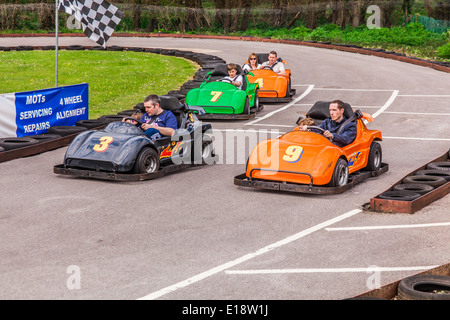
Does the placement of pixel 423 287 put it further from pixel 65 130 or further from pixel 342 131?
pixel 65 130

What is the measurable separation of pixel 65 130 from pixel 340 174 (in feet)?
19.2

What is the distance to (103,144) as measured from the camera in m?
9.71

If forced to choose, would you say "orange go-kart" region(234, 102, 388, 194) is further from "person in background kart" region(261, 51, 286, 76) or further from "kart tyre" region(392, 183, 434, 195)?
"person in background kart" region(261, 51, 286, 76)

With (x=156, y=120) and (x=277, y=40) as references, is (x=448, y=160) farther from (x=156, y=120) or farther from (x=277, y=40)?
(x=277, y=40)

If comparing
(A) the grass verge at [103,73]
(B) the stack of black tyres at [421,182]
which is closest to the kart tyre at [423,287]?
(B) the stack of black tyres at [421,182]

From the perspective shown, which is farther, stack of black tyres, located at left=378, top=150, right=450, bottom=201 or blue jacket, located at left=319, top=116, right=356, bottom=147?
blue jacket, located at left=319, top=116, right=356, bottom=147

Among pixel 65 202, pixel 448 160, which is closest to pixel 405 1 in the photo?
pixel 448 160

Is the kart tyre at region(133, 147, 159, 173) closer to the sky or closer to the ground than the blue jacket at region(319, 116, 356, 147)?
closer to the ground

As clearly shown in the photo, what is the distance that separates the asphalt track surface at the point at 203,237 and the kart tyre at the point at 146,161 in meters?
0.23

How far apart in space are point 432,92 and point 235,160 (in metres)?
9.95

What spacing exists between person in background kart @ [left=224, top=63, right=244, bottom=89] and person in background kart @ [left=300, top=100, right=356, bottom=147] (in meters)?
5.64

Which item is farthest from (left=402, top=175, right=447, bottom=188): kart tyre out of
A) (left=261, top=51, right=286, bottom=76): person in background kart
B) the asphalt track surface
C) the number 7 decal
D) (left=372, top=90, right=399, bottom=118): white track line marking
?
(left=261, top=51, right=286, bottom=76): person in background kart

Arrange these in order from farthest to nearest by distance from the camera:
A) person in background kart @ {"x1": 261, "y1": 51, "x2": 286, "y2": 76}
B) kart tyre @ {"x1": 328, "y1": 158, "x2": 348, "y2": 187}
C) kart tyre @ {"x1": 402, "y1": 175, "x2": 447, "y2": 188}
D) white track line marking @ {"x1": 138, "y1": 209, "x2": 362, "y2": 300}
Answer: person in background kart @ {"x1": 261, "y1": 51, "x2": 286, "y2": 76}, kart tyre @ {"x1": 402, "y1": 175, "x2": 447, "y2": 188}, kart tyre @ {"x1": 328, "y1": 158, "x2": 348, "y2": 187}, white track line marking @ {"x1": 138, "y1": 209, "x2": 362, "y2": 300}

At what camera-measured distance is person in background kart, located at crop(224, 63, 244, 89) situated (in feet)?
50.4
